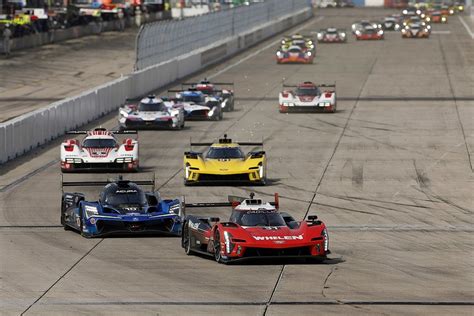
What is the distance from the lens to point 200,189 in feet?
126

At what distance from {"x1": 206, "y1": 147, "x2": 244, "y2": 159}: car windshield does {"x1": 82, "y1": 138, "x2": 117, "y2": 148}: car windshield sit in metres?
3.84

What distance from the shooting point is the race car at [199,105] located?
5900 cm

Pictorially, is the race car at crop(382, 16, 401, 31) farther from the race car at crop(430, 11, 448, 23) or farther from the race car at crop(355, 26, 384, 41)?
the race car at crop(355, 26, 384, 41)

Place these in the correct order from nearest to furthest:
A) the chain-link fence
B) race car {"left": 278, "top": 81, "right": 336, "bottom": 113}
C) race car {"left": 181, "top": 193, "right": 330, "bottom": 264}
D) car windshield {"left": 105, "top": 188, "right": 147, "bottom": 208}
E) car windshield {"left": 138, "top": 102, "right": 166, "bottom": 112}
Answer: race car {"left": 181, "top": 193, "right": 330, "bottom": 264}, car windshield {"left": 105, "top": 188, "right": 147, "bottom": 208}, car windshield {"left": 138, "top": 102, "right": 166, "bottom": 112}, race car {"left": 278, "top": 81, "right": 336, "bottom": 113}, the chain-link fence

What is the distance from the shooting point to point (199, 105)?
59.4 m

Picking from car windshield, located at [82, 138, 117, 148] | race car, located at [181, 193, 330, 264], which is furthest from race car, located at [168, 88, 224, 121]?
race car, located at [181, 193, 330, 264]

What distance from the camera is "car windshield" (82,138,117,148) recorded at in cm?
4247

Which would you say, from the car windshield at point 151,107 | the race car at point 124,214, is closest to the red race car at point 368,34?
the car windshield at point 151,107

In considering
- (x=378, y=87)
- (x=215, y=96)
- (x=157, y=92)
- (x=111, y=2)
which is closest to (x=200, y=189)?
(x=215, y=96)

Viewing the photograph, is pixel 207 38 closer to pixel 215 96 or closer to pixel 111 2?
pixel 215 96

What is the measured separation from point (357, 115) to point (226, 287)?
38780 mm

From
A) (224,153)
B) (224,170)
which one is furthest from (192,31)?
(224,170)

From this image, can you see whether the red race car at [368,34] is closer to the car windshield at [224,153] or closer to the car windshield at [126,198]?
the car windshield at [224,153]

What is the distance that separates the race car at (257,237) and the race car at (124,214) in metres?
2.18
